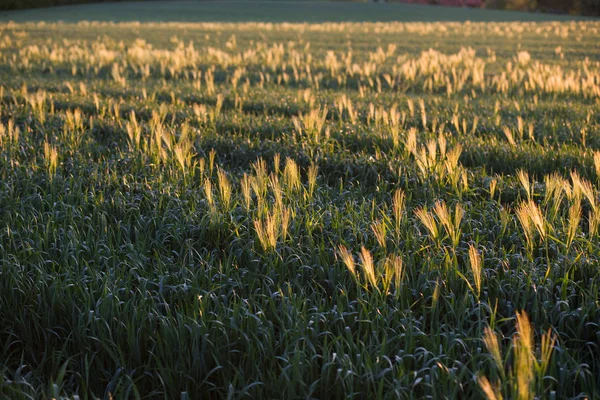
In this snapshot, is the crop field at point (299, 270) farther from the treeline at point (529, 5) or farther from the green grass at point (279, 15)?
the treeline at point (529, 5)

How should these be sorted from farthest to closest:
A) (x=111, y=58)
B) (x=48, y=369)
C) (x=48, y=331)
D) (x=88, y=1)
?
(x=88, y=1), (x=111, y=58), (x=48, y=331), (x=48, y=369)

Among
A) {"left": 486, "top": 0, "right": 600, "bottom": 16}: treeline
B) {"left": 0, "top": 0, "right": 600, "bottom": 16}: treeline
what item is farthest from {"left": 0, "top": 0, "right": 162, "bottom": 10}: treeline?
{"left": 486, "top": 0, "right": 600, "bottom": 16}: treeline

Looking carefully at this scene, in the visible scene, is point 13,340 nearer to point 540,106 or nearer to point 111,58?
point 540,106

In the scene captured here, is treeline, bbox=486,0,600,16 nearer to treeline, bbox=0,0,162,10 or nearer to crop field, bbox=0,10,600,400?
treeline, bbox=0,0,162,10

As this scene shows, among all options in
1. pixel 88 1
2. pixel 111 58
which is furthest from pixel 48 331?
pixel 88 1

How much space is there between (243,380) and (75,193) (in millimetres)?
2415

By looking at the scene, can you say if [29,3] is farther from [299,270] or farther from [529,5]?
[299,270]

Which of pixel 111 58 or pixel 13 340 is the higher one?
pixel 111 58

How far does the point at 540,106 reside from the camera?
7.45 m

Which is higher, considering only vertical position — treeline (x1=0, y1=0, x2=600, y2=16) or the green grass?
treeline (x1=0, y1=0, x2=600, y2=16)

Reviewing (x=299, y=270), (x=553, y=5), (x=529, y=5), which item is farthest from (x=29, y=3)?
(x=299, y=270)

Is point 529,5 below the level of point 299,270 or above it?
above

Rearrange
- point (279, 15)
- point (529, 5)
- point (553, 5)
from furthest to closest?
point (529, 5)
point (553, 5)
point (279, 15)

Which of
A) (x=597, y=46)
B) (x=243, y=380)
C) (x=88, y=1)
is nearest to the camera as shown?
(x=243, y=380)
